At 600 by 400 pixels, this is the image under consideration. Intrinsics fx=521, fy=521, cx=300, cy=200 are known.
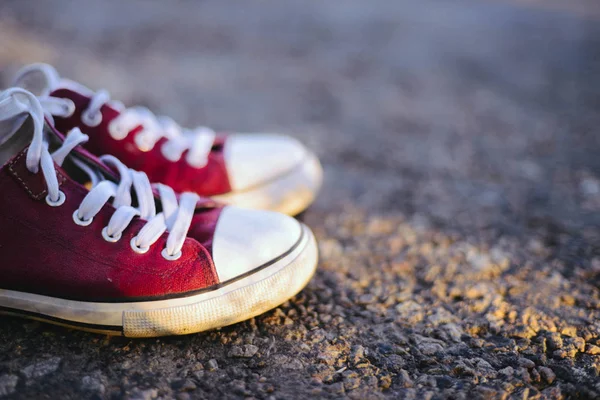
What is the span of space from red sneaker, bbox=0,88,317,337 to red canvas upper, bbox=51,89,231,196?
0.94 ft

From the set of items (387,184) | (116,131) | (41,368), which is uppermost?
(116,131)

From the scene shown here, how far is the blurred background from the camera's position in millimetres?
1146

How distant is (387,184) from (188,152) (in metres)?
0.90

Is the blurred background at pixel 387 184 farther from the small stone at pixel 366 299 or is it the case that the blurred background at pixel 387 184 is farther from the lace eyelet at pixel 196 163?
the lace eyelet at pixel 196 163

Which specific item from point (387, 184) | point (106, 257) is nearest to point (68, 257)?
point (106, 257)

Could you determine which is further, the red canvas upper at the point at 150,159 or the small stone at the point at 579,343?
the red canvas upper at the point at 150,159

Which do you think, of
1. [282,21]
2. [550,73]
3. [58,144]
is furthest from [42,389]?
[282,21]

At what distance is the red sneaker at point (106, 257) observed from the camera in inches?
43.8

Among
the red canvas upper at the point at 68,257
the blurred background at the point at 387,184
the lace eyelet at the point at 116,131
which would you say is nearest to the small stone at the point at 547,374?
the blurred background at the point at 387,184

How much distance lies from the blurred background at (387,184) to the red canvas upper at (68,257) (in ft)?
0.45

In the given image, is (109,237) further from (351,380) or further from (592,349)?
(592,349)

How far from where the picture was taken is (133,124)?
61.6 inches

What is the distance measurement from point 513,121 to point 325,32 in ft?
7.00

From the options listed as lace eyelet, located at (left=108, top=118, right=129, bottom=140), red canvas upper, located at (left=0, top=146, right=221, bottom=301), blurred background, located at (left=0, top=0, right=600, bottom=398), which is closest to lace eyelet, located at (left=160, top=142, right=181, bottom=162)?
lace eyelet, located at (left=108, top=118, right=129, bottom=140)
